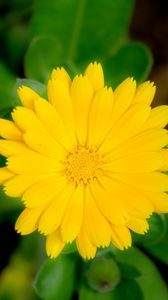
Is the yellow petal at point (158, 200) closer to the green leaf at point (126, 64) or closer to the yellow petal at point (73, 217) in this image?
the yellow petal at point (73, 217)

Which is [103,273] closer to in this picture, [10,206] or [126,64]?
[10,206]

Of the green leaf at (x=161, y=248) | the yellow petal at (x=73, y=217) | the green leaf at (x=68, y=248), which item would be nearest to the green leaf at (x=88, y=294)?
the green leaf at (x=161, y=248)

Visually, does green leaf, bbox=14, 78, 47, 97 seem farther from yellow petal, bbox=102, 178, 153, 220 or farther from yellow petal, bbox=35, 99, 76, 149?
yellow petal, bbox=102, 178, 153, 220

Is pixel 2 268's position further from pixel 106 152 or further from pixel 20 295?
pixel 106 152

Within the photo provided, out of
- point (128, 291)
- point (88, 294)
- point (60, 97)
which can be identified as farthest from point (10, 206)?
point (60, 97)

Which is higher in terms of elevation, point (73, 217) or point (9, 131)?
point (9, 131)

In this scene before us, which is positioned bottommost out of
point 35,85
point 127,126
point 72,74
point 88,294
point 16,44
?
point 88,294

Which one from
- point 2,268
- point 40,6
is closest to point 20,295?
point 2,268
